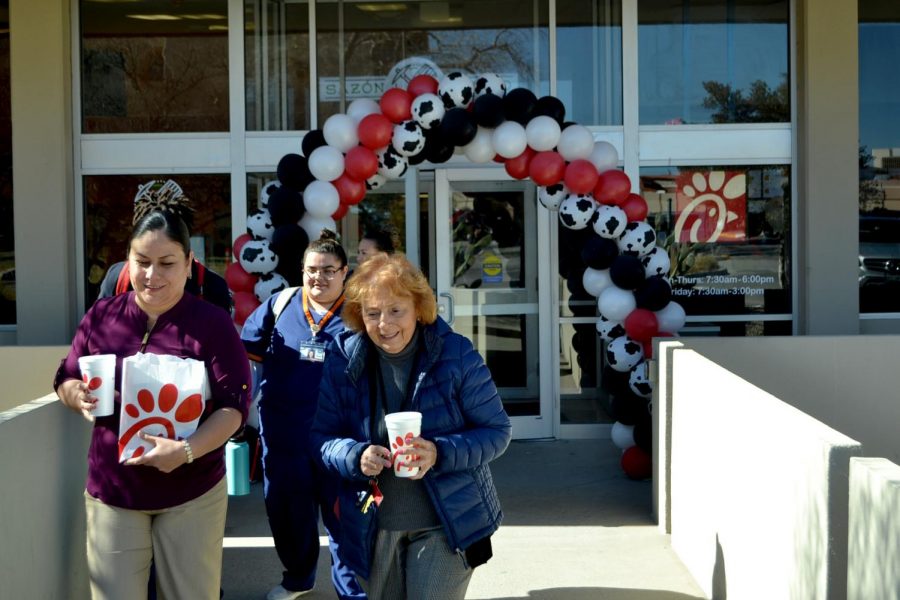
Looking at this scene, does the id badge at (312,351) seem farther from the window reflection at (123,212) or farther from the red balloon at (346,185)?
the window reflection at (123,212)

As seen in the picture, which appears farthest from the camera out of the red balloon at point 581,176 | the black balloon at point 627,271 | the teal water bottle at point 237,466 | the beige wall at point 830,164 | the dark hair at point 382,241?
the beige wall at point 830,164

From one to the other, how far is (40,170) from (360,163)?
3.25m

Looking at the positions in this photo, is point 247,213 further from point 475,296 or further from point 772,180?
point 772,180

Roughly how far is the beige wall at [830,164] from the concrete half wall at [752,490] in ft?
10.2

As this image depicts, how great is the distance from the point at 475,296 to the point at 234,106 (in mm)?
2575

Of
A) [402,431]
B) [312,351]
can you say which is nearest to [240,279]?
[312,351]

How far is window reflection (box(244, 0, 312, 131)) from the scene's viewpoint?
9031 mm

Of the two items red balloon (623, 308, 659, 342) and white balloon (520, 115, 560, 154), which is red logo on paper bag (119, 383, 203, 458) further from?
red balloon (623, 308, 659, 342)

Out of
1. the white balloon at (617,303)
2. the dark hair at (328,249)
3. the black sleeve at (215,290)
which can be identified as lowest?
the white balloon at (617,303)

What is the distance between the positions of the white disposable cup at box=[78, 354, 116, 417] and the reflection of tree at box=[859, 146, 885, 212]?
23.7 feet

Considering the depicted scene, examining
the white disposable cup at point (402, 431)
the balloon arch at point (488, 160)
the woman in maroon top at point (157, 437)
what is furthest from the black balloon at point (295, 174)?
the white disposable cup at point (402, 431)

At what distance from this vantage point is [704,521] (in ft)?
17.0

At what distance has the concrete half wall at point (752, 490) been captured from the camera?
10.6 feet

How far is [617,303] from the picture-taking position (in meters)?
7.20
